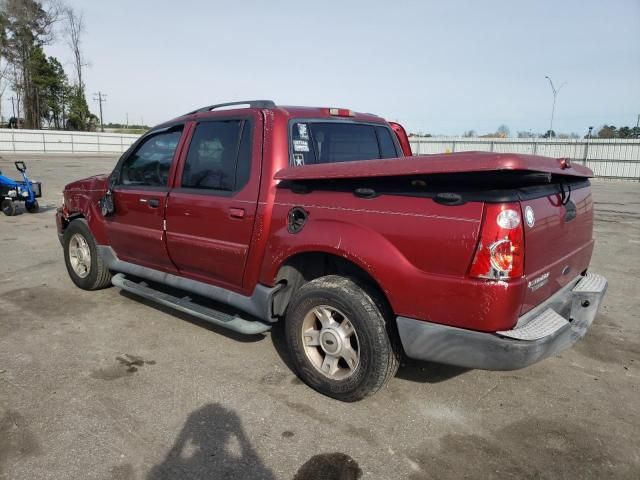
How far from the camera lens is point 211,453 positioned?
8.84 ft

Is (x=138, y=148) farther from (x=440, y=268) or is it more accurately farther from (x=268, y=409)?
(x=440, y=268)

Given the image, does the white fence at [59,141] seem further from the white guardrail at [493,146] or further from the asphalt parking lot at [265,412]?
the asphalt parking lot at [265,412]

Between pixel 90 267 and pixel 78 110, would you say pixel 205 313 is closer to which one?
pixel 90 267

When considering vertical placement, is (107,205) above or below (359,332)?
above

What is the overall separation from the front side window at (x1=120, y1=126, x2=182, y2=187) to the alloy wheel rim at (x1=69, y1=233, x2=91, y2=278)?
1005mm

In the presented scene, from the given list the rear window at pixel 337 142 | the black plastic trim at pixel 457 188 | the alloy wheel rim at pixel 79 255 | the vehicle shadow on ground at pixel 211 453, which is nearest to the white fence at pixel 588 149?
the rear window at pixel 337 142

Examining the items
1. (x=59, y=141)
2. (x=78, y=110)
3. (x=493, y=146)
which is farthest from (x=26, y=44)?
(x=493, y=146)

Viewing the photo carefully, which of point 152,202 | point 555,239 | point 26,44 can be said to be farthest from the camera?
point 26,44

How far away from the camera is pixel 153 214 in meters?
4.36

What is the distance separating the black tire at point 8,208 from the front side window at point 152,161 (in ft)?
24.7

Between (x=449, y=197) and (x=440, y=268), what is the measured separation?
39 centimetres

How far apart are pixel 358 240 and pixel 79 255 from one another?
3.86 metres

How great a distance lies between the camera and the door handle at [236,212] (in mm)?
3592

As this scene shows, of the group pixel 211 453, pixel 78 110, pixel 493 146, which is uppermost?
pixel 78 110
